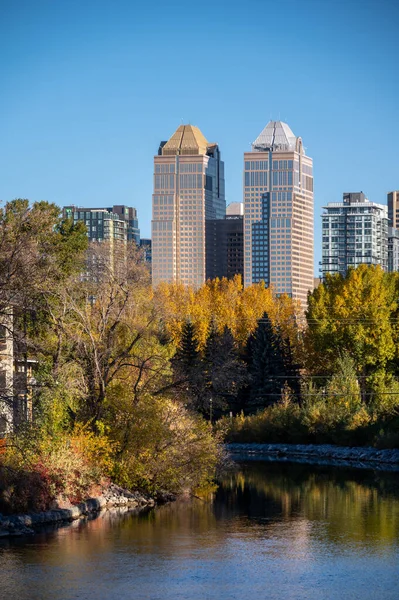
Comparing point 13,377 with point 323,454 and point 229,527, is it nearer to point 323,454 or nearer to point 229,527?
point 229,527

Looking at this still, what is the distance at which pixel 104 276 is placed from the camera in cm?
4269

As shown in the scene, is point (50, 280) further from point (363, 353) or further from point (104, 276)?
point (363, 353)

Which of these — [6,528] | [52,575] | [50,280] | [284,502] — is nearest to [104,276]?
[50,280]

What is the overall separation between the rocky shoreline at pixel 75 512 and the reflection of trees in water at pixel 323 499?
3.02 meters

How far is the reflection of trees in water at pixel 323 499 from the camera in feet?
108

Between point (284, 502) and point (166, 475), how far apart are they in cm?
464

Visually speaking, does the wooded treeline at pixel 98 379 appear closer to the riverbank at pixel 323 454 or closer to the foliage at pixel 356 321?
the riverbank at pixel 323 454

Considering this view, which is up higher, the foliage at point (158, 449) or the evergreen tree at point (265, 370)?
the evergreen tree at point (265, 370)

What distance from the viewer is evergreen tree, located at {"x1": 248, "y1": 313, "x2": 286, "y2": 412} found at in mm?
74562

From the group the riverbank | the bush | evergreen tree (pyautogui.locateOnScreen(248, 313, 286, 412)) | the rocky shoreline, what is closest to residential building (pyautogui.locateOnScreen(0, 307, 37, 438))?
the bush

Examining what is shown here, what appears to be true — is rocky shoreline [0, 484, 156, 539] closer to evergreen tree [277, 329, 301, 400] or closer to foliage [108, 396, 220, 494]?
foliage [108, 396, 220, 494]

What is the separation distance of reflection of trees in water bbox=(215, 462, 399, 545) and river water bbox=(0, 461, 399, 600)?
0.06 m

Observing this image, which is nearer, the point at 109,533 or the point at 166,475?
the point at 109,533

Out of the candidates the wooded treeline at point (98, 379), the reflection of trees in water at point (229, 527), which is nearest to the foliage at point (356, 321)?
the wooded treeline at point (98, 379)
